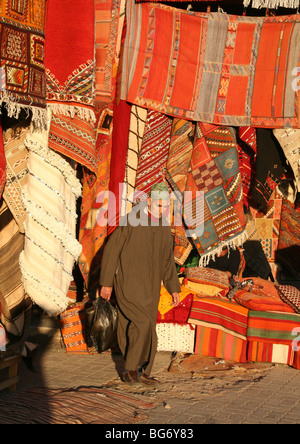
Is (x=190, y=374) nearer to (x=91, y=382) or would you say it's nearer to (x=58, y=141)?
(x=91, y=382)

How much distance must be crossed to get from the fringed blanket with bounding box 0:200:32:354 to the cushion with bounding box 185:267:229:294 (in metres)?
1.91

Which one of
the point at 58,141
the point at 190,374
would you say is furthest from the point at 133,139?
the point at 190,374

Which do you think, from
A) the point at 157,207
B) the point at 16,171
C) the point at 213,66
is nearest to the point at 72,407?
the point at 157,207

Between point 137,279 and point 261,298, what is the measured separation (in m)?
1.72

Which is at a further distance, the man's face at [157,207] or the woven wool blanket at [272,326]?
the woven wool blanket at [272,326]

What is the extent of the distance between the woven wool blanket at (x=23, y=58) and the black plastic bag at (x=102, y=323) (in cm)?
161

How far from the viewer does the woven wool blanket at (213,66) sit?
20.7 ft

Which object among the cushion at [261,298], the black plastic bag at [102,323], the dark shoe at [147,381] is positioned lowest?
the dark shoe at [147,381]

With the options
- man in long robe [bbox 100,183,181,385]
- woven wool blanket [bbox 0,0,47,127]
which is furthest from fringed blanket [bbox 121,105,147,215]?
woven wool blanket [bbox 0,0,47,127]

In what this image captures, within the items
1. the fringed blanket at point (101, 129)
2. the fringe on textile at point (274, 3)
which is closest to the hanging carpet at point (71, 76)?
the fringed blanket at point (101, 129)

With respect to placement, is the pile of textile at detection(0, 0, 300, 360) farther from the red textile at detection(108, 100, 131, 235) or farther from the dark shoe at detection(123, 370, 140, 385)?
the dark shoe at detection(123, 370, 140, 385)

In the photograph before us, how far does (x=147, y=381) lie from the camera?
555 centimetres

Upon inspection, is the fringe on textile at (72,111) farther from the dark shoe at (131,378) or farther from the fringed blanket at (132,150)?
the dark shoe at (131,378)

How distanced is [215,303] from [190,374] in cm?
91
